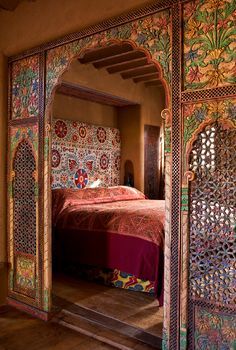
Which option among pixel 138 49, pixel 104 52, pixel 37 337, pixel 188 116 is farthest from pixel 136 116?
pixel 37 337

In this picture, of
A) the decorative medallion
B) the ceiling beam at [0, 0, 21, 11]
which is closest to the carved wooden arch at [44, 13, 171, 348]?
the ceiling beam at [0, 0, 21, 11]

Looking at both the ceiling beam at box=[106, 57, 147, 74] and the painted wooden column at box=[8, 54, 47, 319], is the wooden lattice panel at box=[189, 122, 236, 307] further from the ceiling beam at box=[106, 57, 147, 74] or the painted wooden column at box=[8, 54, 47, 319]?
the ceiling beam at box=[106, 57, 147, 74]

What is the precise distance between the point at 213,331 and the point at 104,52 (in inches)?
154

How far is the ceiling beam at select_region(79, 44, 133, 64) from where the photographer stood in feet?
15.9

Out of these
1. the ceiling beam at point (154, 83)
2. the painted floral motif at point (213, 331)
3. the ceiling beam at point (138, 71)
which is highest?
the ceiling beam at point (138, 71)

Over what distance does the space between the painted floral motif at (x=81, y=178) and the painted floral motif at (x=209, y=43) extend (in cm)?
371

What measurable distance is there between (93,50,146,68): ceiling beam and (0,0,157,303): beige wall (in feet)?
5.65

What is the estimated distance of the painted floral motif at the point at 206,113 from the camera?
2.27 metres

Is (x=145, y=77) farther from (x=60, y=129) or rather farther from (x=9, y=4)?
(x=9, y=4)

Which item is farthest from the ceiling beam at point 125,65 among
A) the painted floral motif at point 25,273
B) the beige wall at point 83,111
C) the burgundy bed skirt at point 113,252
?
the painted floral motif at point 25,273

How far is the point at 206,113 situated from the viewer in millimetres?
2369

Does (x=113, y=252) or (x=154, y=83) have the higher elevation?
(x=154, y=83)

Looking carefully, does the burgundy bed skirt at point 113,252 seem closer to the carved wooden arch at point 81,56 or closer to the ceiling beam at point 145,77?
the carved wooden arch at point 81,56

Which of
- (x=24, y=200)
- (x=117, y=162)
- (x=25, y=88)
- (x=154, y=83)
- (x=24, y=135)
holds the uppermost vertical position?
(x=154, y=83)
